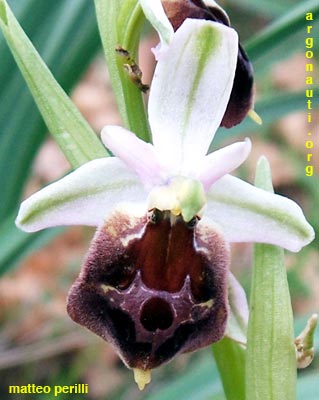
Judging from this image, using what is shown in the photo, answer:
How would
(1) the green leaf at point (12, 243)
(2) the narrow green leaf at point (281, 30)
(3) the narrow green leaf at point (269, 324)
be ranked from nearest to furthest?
1. (3) the narrow green leaf at point (269, 324)
2. (2) the narrow green leaf at point (281, 30)
3. (1) the green leaf at point (12, 243)

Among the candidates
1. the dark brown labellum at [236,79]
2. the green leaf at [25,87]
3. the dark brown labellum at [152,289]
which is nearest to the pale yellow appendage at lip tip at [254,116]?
the dark brown labellum at [236,79]

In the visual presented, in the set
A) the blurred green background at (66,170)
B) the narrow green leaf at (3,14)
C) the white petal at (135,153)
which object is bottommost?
the blurred green background at (66,170)

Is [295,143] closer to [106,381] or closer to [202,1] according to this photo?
[106,381]

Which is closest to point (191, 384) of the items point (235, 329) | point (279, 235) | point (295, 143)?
point (235, 329)

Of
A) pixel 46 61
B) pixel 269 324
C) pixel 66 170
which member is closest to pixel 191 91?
pixel 269 324

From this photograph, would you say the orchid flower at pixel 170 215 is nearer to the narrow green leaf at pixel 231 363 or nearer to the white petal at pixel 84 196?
the white petal at pixel 84 196

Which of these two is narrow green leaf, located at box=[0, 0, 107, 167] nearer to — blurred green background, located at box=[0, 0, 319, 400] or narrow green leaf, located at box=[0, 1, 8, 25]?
narrow green leaf, located at box=[0, 1, 8, 25]
